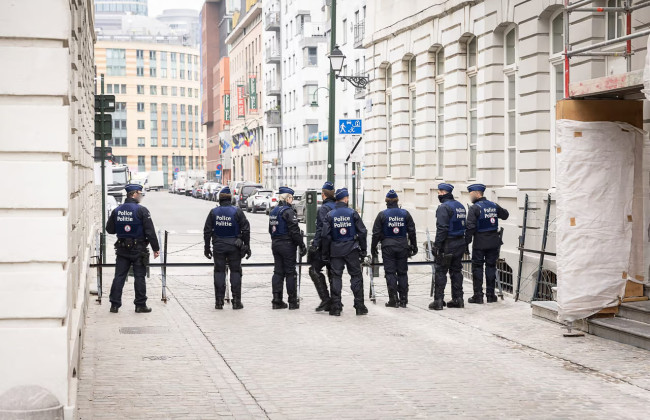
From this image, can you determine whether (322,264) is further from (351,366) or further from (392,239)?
(351,366)

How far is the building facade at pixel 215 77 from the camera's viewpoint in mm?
125438

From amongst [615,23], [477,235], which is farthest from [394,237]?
[615,23]

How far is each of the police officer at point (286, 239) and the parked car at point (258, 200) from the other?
40436 millimetres

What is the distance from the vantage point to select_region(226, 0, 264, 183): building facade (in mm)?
95812

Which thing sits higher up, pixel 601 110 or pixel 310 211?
pixel 601 110

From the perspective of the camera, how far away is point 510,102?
20.8 metres

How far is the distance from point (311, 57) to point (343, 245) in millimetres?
61096

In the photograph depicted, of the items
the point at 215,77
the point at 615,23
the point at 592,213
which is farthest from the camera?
the point at 215,77

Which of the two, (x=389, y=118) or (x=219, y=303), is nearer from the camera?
(x=219, y=303)

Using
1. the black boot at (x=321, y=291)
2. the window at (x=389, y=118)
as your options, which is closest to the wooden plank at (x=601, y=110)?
the black boot at (x=321, y=291)

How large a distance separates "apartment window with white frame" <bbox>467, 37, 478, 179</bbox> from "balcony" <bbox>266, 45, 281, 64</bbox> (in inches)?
2480

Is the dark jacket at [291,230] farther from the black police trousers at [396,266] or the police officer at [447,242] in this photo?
the police officer at [447,242]

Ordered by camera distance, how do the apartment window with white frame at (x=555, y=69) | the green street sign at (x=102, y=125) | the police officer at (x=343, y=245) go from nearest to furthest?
the police officer at (x=343, y=245) → the apartment window with white frame at (x=555, y=69) → the green street sign at (x=102, y=125)

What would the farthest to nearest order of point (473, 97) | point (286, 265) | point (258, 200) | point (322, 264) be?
point (258, 200) → point (473, 97) → point (286, 265) → point (322, 264)
